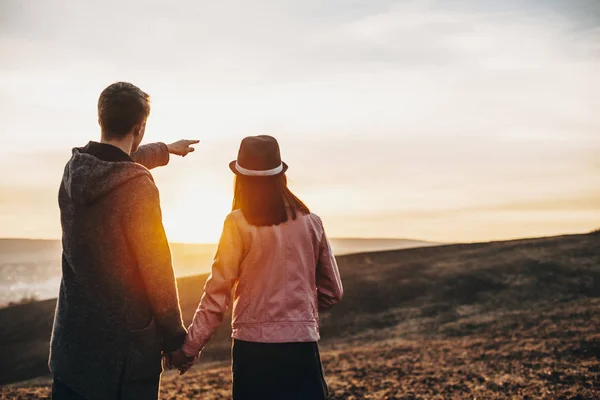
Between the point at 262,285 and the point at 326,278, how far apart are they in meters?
0.52

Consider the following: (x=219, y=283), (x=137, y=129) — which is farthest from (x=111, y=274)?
(x=137, y=129)

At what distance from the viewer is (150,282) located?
3.09 meters

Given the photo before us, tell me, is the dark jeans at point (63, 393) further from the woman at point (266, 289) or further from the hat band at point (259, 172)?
the hat band at point (259, 172)

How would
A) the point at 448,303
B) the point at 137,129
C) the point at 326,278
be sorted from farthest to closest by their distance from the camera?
the point at 448,303 → the point at 326,278 → the point at 137,129

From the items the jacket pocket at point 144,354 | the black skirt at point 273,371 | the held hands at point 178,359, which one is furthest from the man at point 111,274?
the black skirt at point 273,371

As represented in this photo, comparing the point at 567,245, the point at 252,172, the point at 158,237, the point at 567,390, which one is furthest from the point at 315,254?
the point at 567,245

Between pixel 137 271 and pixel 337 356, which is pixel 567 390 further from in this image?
pixel 137 271

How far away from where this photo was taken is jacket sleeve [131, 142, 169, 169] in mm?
3924

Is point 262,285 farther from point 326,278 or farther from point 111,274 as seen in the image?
point 111,274

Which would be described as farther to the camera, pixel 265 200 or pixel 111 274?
pixel 265 200

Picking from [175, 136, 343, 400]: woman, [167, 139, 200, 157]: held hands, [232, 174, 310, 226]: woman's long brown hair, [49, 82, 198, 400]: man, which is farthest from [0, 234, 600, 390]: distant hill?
[49, 82, 198, 400]: man

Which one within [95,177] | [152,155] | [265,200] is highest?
[152,155]

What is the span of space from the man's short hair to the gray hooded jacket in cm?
20

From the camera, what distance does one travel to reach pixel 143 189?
3104mm
